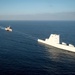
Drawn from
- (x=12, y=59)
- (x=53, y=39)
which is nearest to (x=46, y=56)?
(x=12, y=59)

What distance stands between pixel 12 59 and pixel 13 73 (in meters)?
19.6

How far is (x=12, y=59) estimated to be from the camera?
3656 inches

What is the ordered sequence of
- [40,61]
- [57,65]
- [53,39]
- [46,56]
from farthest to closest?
[53,39]
[46,56]
[40,61]
[57,65]

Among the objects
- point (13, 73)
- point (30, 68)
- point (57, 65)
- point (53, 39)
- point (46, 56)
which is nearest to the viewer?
point (13, 73)

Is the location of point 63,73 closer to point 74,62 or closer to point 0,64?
point 74,62

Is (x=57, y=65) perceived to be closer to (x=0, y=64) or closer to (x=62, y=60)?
(x=62, y=60)

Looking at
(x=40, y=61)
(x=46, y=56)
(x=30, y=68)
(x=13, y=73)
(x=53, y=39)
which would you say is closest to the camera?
(x=13, y=73)

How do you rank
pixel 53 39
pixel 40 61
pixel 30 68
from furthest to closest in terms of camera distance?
pixel 53 39 < pixel 40 61 < pixel 30 68

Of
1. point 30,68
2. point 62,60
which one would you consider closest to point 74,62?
point 62,60

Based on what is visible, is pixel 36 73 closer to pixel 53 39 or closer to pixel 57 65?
pixel 57 65

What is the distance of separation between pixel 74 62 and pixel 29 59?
23198mm

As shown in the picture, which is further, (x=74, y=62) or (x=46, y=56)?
(x=46, y=56)

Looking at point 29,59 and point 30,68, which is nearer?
point 30,68

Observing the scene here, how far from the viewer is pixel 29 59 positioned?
313ft
